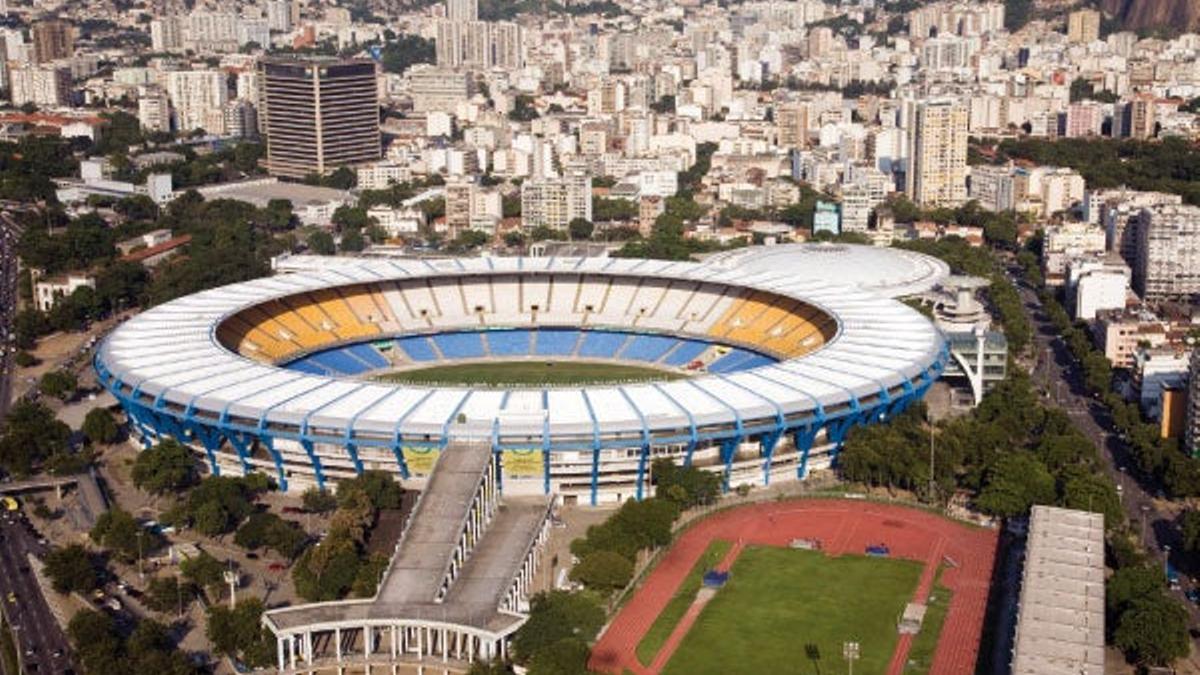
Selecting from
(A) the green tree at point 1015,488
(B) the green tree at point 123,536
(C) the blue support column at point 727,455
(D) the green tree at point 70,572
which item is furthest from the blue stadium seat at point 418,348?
(A) the green tree at point 1015,488

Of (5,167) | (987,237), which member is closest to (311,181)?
(5,167)

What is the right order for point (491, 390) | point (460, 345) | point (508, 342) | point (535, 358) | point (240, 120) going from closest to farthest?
1. point (491, 390)
2. point (535, 358)
3. point (460, 345)
4. point (508, 342)
5. point (240, 120)

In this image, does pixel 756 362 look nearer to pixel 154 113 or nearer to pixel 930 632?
pixel 930 632

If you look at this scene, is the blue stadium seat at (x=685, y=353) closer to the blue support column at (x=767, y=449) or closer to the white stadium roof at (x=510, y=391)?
the white stadium roof at (x=510, y=391)

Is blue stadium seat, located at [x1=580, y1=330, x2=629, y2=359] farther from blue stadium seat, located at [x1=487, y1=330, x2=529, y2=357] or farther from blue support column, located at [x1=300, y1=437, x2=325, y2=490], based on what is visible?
blue support column, located at [x1=300, y1=437, x2=325, y2=490]

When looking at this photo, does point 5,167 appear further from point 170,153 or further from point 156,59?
point 156,59

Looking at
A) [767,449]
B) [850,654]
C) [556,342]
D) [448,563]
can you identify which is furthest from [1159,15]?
[850,654]
